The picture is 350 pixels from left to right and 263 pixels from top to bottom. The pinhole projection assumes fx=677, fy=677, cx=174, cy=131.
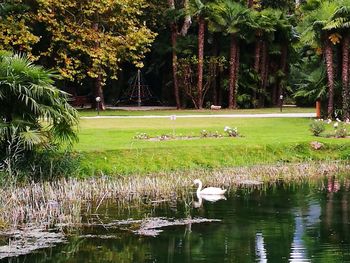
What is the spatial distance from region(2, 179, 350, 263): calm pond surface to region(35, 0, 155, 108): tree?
2424cm

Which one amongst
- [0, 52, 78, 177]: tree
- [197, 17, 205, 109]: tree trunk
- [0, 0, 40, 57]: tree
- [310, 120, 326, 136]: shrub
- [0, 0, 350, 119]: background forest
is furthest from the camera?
[197, 17, 205, 109]: tree trunk

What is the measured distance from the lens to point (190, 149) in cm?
2245

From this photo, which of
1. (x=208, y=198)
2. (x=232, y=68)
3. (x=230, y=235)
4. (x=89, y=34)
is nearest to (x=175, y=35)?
(x=232, y=68)

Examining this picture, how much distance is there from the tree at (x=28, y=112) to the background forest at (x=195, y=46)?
1730 cm

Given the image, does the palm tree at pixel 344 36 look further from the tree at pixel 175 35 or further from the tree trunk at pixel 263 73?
the tree trunk at pixel 263 73

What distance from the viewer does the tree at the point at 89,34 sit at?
38.9 metres

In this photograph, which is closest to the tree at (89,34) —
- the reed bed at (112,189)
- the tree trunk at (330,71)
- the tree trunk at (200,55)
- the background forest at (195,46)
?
the background forest at (195,46)

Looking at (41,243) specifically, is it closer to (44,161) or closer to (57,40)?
(44,161)

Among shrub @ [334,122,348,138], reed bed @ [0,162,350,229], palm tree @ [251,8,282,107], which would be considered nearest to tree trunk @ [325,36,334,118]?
shrub @ [334,122,348,138]

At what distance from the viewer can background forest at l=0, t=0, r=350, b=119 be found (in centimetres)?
3459

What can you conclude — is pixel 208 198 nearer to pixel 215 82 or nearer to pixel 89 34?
pixel 89 34

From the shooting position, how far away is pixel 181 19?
161 feet

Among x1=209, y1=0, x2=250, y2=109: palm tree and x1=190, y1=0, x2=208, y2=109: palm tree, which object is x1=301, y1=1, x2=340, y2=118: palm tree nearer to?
x1=209, y1=0, x2=250, y2=109: palm tree

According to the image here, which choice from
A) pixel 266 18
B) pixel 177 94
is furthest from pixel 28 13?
pixel 266 18
